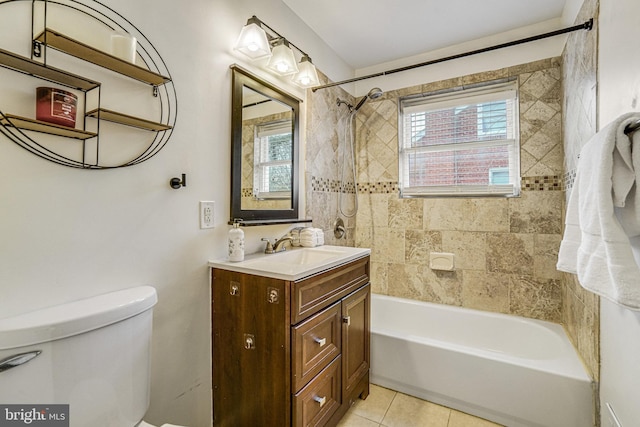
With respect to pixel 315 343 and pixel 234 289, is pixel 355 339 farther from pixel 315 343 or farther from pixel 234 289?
pixel 234 289

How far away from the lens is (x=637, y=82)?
38.7 inches

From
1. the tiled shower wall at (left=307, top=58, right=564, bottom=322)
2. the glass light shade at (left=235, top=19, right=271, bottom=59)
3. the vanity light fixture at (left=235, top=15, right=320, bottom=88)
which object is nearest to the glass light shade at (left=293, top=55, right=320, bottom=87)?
the vanity light fixture at (left=235, top=15, right=320, bottom=88)

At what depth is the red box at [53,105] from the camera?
0.85 meters

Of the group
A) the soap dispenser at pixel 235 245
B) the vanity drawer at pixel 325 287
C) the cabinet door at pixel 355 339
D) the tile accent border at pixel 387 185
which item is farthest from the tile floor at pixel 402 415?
the tile accent border at pixel 387 185

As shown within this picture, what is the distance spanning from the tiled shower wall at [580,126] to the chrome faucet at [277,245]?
163 centimetres

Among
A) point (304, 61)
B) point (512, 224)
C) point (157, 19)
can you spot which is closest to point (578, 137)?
point (512, 224)

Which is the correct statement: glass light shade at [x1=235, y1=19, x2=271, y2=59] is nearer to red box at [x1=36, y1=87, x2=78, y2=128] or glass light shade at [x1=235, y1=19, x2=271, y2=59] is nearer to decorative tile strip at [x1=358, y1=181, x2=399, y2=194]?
red box at [x1=36, y1=87, x2=78, y2=128]

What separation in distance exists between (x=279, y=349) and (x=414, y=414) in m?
1.11

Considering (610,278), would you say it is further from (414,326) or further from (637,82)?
(414,326)

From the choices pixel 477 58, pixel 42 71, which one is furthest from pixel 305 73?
pixel 477 58

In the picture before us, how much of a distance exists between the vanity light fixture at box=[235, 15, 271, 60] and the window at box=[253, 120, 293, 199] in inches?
15.9

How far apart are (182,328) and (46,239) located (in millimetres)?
638

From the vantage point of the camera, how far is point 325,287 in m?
1.41

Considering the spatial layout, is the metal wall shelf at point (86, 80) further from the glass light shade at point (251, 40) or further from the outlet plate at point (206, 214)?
the glass light shade at point (251, 40)
